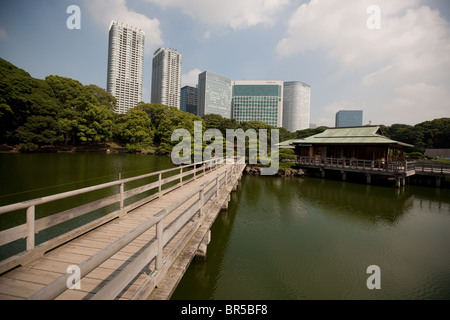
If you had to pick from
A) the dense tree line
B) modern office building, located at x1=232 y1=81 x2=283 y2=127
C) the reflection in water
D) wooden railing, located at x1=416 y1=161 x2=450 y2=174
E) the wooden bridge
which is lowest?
the reflection in water

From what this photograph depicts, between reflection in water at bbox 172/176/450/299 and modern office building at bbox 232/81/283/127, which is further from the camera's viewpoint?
modern office building at bbox 232/81/283/127

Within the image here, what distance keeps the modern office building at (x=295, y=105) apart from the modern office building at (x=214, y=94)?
5731 centimetres

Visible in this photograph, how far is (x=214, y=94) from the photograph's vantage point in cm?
13412

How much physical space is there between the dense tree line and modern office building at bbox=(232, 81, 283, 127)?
267ft

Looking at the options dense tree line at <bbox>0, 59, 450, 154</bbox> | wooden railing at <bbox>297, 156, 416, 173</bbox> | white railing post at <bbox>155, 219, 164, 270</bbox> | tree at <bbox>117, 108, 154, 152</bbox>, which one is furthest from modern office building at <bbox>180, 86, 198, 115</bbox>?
white railing post at <bbox>155, 219, 164, 270</bbox>

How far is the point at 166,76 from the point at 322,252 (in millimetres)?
155209

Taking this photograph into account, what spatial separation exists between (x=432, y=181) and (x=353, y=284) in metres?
26.0

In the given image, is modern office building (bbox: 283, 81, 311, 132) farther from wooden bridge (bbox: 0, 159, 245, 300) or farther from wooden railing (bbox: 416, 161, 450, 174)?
wooden bridge (bbox: 0, 159, 245, 300)

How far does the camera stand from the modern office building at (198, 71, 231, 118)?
131 m

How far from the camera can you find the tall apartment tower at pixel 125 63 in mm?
114062

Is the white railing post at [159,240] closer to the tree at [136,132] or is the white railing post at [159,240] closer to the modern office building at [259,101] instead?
the tree at [136,132]

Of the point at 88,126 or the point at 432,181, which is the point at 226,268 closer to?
the point at 432,181
